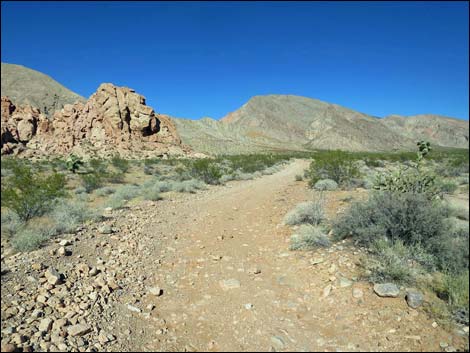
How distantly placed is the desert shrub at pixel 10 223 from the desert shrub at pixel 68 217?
0.68 metres

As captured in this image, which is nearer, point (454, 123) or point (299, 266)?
point (299, 266)

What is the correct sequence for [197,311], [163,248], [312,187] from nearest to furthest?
[197,311] < [163,248] < [312,187]

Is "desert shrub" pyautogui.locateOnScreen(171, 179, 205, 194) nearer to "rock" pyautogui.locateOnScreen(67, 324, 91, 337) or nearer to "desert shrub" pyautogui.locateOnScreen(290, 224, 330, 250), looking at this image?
"desert shrub" pyautogui.locateOnScreen(290, 224, 330, 250)

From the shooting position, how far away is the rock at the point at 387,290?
4.10 metres

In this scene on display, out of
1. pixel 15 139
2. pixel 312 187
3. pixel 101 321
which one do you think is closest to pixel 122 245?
pixel 101 321

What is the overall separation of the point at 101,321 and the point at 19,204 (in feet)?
16.9

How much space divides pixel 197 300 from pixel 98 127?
51.1 m

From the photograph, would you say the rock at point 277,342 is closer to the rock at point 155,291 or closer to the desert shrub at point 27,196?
the rock at point 155,291

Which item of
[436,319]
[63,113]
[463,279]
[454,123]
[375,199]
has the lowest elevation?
[436,319]

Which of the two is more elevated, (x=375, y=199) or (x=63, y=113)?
(x=63, y=113)

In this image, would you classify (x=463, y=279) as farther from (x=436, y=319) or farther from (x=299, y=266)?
(x=299, y=266)

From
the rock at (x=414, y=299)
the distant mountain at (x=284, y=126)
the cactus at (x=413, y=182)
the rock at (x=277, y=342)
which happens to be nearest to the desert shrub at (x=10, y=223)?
the rock at (x=277, y=342)

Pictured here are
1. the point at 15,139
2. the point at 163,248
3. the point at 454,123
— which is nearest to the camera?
the point at 163,248

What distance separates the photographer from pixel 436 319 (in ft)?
11.6
